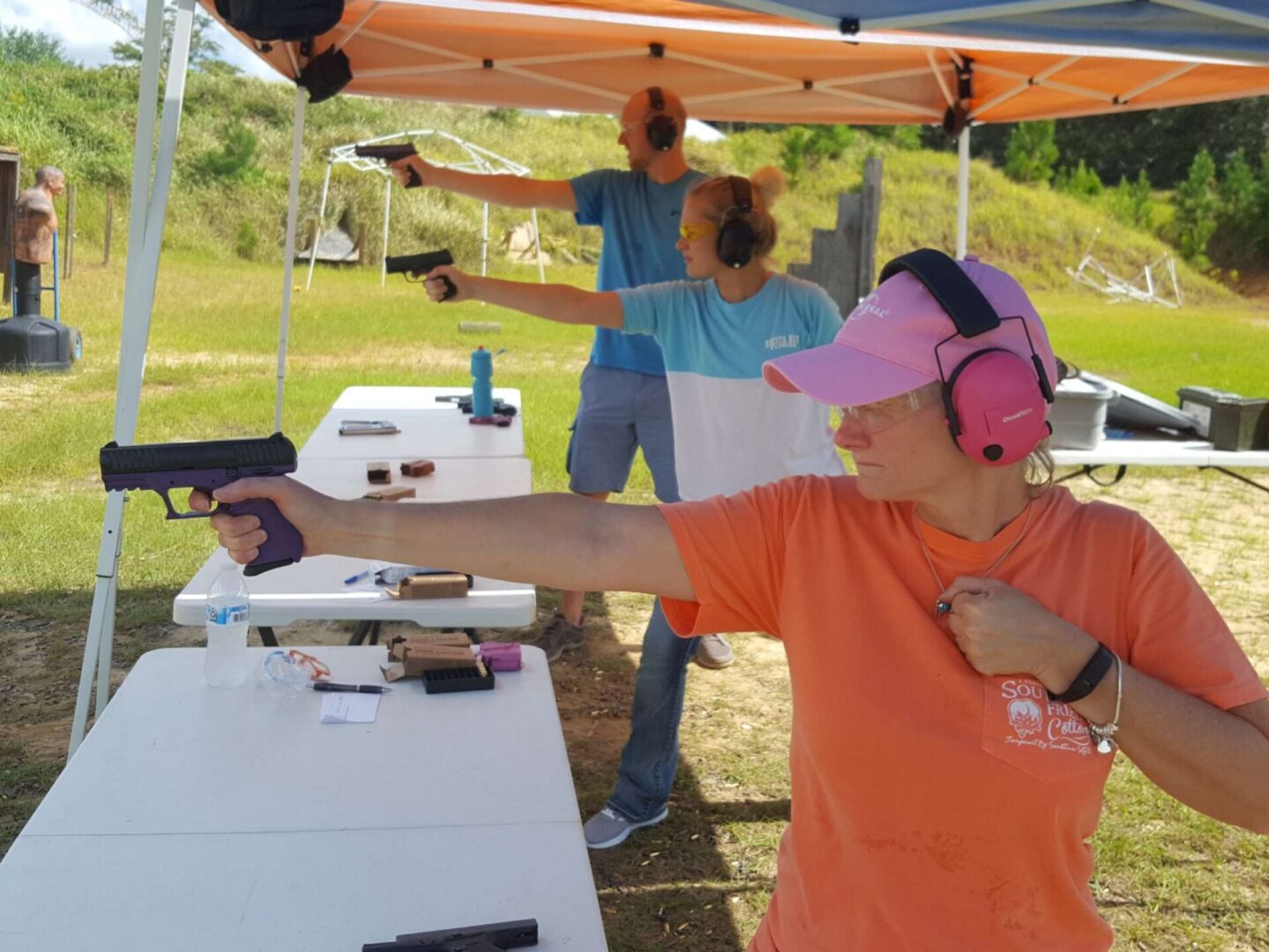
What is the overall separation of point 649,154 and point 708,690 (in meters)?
2.18

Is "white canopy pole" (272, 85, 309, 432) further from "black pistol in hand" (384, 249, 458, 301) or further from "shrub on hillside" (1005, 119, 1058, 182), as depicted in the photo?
"shrub on hillside" (1005, 119, 1058, 182)

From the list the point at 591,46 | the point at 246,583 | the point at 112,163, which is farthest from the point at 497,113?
the point at 246,583

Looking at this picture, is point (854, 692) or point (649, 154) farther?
point (649, 154)

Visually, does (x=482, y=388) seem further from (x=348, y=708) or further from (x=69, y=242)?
(x=69, y=242)

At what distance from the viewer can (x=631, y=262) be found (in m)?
4.92

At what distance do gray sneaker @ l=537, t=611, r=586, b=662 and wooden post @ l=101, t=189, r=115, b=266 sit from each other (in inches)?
463

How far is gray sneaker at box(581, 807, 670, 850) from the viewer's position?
3.70 metres

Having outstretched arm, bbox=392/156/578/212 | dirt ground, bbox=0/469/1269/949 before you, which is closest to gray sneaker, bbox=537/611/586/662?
dirt ground, bbox=0/469/1269/949

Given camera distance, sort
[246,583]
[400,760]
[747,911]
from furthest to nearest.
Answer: [747,911] → [246,583] → [400,760]

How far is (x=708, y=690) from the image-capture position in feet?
16.9

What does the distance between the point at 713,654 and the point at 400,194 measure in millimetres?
19501

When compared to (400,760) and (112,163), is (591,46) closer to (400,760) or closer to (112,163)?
(400,760)

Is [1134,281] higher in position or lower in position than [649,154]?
higher

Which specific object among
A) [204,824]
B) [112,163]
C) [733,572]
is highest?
[112,163]
